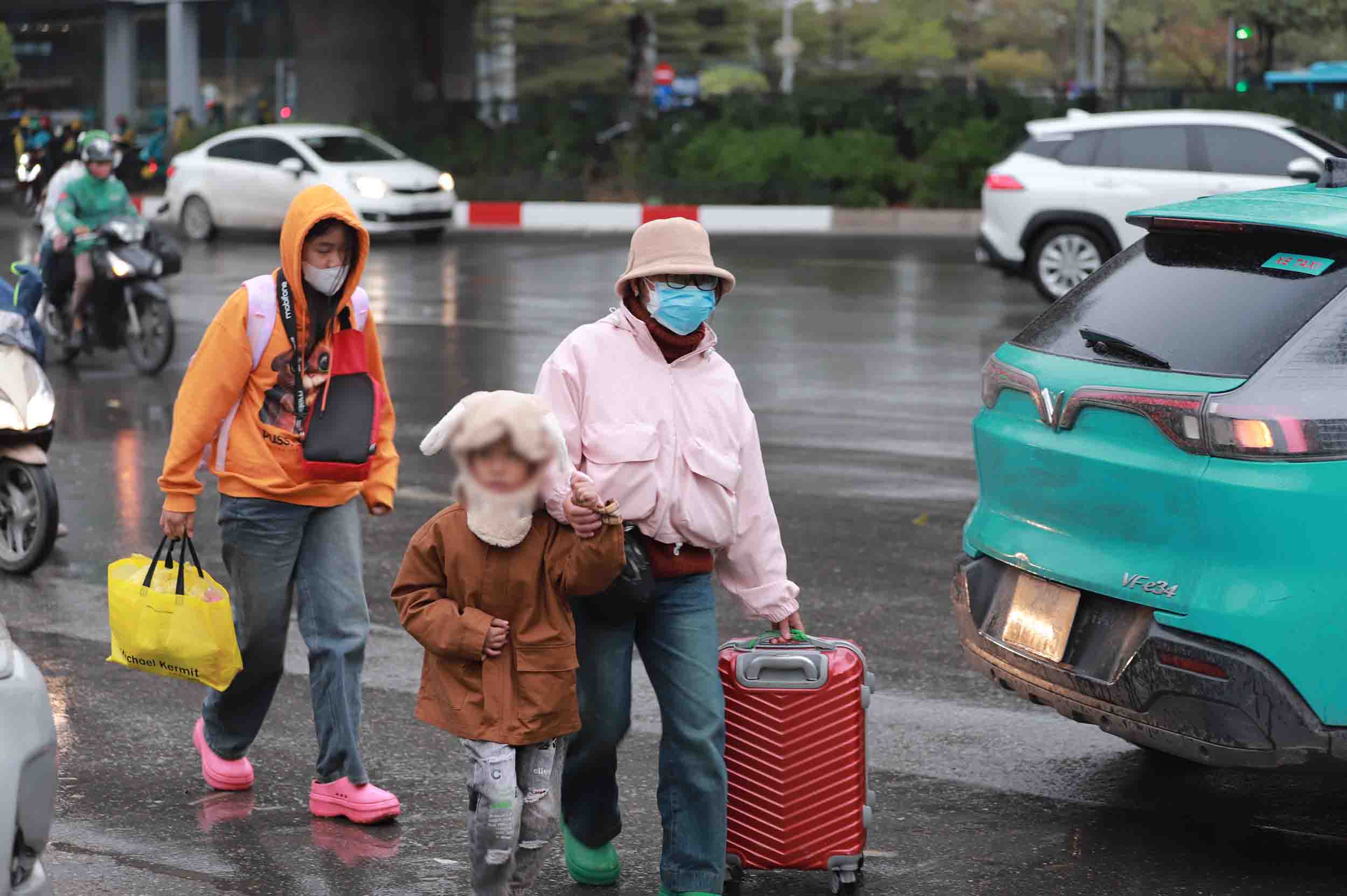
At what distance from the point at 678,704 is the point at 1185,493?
1238 mm

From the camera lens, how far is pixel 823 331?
15.8 meters

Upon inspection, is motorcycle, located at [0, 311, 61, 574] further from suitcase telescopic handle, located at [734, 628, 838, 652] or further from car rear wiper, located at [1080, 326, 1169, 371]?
car rear wiper, located at [1080, 326, 1169, 371]

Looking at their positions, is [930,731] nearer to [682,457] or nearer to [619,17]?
[682,457]

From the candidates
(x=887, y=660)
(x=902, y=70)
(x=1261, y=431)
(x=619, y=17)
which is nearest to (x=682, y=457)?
(x=1261, y=431)

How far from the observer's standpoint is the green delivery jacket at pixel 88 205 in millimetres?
13086

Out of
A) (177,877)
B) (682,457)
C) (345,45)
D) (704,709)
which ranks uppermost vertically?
(345,45)

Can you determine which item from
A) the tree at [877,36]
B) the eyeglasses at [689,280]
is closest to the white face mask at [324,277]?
the eyeglasses at [689,280]

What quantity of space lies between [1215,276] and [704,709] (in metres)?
1.68

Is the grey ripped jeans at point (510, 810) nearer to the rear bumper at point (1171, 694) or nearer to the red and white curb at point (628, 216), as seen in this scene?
the rear bumper at point (1171, 694)

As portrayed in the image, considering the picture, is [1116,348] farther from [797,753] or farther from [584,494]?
[584,494]

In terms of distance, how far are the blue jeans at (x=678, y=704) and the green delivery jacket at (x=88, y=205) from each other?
9.55m

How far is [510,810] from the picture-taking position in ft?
13.5

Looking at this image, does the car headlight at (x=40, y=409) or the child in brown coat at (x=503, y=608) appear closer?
the child in brown coat at (x=503, y=608)

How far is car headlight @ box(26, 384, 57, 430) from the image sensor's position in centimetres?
775
